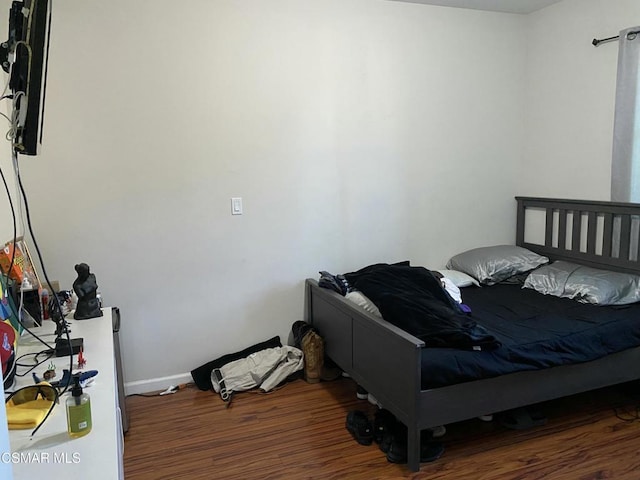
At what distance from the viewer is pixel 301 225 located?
123 inches

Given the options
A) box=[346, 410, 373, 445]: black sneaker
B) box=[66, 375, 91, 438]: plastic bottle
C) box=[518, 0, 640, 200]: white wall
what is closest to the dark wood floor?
box=[346, 410, 373, 445]: black sneaker

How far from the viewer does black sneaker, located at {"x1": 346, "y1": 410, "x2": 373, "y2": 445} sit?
231 centimetres

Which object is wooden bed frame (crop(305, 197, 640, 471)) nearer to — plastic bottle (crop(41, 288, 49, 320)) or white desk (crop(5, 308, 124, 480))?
white desk (crop(5, 308, 124, 480))

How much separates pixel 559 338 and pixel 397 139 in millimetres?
1692

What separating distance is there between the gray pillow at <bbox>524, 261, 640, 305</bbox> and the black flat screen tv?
2916 millimetres

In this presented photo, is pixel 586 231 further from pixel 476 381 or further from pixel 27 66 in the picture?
pixel 27 66

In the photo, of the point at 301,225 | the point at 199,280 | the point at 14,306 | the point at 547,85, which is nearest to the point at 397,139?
the point at 301,225

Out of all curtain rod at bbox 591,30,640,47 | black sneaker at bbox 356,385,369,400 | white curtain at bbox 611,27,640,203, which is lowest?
black sneaker at bbox 356,385,369,400

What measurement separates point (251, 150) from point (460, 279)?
1.69 metres

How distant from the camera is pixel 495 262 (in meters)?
3.36

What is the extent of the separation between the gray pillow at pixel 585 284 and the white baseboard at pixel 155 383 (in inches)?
93.9

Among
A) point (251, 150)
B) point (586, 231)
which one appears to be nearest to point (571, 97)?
point (586, 231)

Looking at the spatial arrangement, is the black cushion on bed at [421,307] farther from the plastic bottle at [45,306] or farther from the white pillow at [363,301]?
the plastic bottle at [45,306]

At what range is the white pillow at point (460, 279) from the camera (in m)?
3.26
